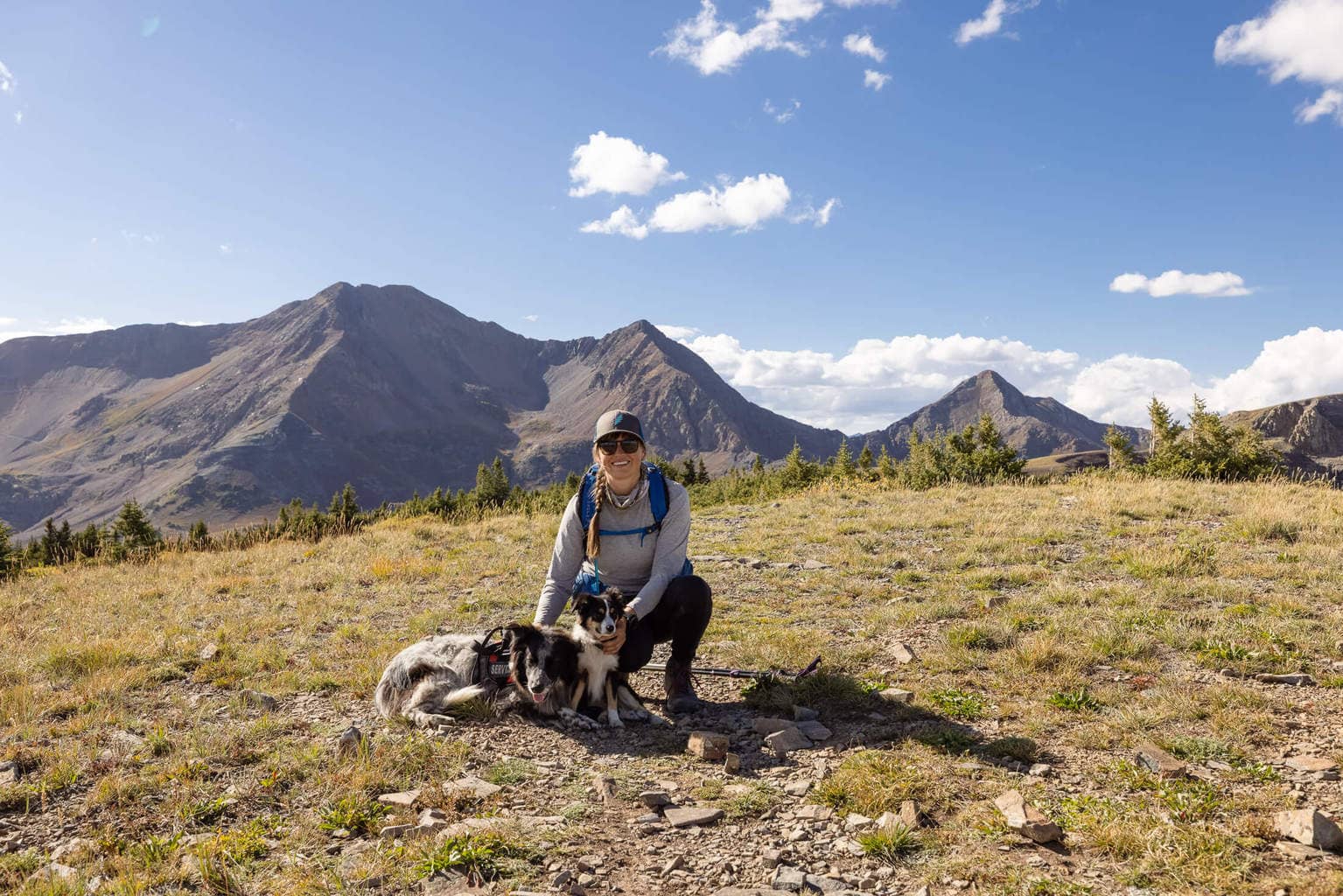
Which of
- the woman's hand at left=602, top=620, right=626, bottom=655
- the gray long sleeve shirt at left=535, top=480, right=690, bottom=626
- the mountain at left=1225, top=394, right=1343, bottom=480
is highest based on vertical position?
the mountain at left=1225, top=394, right=1343, bottom=480

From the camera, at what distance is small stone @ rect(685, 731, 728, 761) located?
5.44 metres

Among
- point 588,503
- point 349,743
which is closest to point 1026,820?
point 588,503

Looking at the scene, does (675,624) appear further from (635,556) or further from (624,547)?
(624,547)

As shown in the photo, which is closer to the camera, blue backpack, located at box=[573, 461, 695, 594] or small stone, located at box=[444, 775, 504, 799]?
small stone, located at box=[444, 775, 504, 799]

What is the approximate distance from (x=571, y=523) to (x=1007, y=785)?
4053 mm

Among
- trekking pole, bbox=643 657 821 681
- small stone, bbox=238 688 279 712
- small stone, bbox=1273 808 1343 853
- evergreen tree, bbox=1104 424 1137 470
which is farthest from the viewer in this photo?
evergreen tree, bbox=1104 424 1137 470

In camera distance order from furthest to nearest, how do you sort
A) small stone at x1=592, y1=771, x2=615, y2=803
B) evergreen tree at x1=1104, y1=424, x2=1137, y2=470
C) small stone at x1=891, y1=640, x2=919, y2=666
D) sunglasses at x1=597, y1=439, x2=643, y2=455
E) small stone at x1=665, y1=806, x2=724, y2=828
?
evergreen tree at x1=1104, y1=424, x2=1137, y2=470, small stone at x1=891, y1=640, x2=919, y2=666, sunglasses at x1=597, y1=439, x2=643, y2=455, small stone at x1=592, y1=771, x2=615, y2=803, small stone at x1=665, y1=806, x2=724, y2=828

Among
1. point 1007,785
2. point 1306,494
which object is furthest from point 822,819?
point 1306,494

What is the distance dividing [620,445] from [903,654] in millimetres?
3829

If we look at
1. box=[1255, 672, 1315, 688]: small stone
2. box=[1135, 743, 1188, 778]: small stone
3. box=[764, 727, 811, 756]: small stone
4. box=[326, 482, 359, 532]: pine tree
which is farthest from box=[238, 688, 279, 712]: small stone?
box=[326, 482, 359, 532]: pine tree

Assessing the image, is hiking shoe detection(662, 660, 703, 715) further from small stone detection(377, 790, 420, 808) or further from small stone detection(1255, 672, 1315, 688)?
small stone detection(1255, 672, 1315, 688)

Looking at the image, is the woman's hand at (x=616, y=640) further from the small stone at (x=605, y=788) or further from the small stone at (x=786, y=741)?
the small stone at (x=786, y=741)

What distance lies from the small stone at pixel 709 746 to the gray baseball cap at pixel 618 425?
8.54ft

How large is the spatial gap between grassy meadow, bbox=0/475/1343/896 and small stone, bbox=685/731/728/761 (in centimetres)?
27
